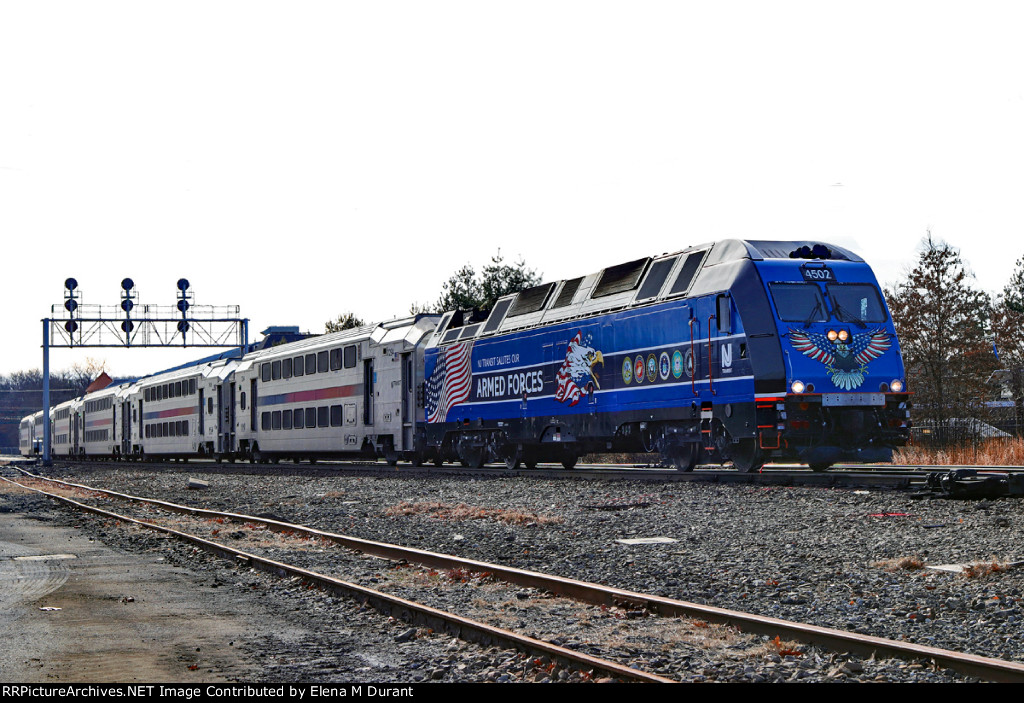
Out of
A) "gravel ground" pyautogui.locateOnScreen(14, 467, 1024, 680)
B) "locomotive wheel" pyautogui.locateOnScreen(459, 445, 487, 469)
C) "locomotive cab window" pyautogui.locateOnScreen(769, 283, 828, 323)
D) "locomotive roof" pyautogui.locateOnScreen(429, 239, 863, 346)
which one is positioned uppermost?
"locomotive roof" pyautogui.locateOnScreen(429, 239, 863, 346)

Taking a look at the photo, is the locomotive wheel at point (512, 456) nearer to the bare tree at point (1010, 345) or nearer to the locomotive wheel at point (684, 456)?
the locomotive wheel at point (684, 456)

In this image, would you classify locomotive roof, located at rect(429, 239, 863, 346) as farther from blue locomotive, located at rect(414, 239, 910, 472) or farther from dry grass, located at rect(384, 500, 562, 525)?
dry grass, located at rect(384, 500, 562, 525)

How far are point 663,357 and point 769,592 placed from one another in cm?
1103

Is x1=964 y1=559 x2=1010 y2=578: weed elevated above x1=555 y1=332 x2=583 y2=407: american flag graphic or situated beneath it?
situated beneath

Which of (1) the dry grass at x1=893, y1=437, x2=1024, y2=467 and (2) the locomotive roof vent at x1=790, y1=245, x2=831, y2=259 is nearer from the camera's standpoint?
(2) the locomotive roof vent at x1=790, y1=245, x2=831, y2=259

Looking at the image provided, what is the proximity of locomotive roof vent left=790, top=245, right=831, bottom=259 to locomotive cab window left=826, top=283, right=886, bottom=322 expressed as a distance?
2.44 ft

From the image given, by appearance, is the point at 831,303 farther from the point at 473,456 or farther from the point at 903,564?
the point at 473,456

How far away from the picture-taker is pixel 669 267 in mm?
20219

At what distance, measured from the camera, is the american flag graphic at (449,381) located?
2684cm

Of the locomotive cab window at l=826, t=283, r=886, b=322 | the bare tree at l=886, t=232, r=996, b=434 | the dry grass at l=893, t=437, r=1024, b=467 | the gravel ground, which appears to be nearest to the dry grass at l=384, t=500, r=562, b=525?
the gravel ground

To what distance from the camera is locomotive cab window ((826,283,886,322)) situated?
18.2 meters

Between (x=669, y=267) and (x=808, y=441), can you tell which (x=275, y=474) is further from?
(x=808, y=441)
